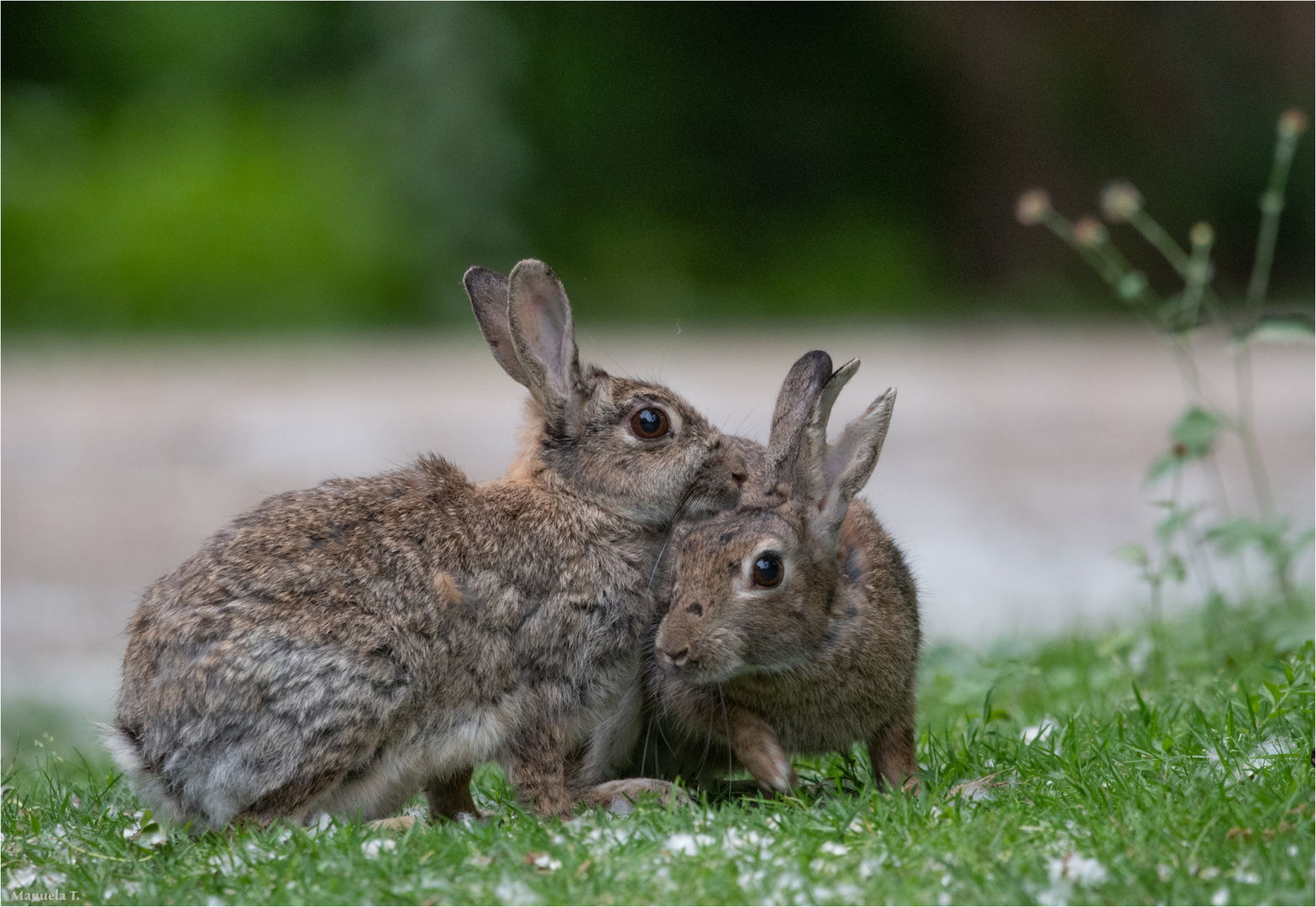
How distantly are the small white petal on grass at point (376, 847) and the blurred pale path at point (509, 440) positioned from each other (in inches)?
143

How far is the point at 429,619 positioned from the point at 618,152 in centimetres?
1670

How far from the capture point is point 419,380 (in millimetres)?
14453

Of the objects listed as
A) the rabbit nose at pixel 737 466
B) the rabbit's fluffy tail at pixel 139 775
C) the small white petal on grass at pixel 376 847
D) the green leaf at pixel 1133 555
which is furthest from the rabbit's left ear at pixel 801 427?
the green leaf at pixel 1133 555

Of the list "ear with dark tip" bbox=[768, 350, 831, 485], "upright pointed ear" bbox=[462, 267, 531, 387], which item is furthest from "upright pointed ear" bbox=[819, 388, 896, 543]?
"upright pointed ear" bbox=[462, 267, 531, 387]

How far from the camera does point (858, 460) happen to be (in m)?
4.31

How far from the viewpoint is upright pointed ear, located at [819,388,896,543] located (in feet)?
14.2

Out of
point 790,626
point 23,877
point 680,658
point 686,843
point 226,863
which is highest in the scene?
point 790,626

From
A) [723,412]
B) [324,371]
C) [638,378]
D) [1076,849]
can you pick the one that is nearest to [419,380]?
[324,371]

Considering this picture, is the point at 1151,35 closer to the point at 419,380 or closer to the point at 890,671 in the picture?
the point at 419,380

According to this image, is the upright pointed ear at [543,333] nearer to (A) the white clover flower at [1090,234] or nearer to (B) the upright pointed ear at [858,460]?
(B) the upright pointed ear at [858,460]

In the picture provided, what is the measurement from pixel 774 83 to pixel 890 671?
17.1 meters

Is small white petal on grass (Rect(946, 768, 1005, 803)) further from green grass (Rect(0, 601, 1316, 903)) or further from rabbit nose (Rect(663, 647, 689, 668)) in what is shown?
rabbit nose (Rect(663, 647, 689, 668))

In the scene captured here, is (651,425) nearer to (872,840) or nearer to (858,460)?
(858,460)

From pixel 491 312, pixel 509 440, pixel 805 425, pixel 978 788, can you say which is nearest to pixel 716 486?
pixel 805 425
